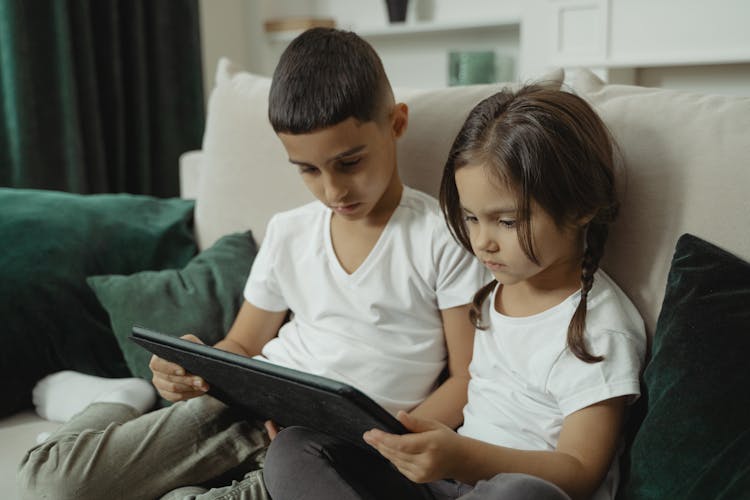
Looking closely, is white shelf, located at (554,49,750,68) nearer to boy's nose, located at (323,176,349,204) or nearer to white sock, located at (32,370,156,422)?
boy's nose, located at (323,176,349,204)

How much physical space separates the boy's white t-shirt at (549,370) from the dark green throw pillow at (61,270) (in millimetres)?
798

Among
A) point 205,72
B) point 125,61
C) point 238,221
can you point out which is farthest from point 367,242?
point 205,72

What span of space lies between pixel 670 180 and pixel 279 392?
0.61m

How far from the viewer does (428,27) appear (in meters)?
2.91

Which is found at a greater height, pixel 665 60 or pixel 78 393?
pixel 665 60

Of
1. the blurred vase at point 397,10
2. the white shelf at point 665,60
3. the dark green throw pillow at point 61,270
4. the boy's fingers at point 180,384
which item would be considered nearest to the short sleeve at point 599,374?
the boy's fingers at point 180,384

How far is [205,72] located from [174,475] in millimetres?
2529

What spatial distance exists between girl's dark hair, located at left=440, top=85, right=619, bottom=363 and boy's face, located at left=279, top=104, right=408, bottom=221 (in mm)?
170

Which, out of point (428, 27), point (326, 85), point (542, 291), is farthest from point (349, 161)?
point (428, 27)

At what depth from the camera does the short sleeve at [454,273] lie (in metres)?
1.21

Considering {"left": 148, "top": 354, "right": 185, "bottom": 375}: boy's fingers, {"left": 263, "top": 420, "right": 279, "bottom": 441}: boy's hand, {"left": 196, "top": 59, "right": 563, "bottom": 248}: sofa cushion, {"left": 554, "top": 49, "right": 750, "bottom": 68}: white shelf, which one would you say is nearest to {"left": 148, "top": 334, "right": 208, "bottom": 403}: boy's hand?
{"left": 148, "top": 354, "right": 185, "bottom": 375}: boy's fingers

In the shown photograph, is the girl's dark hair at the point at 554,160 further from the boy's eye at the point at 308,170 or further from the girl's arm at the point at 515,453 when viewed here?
the boy's eye at the point at 308,170

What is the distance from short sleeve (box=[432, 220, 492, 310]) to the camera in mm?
1215

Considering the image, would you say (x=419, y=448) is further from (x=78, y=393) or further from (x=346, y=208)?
(x=78, y=393)
